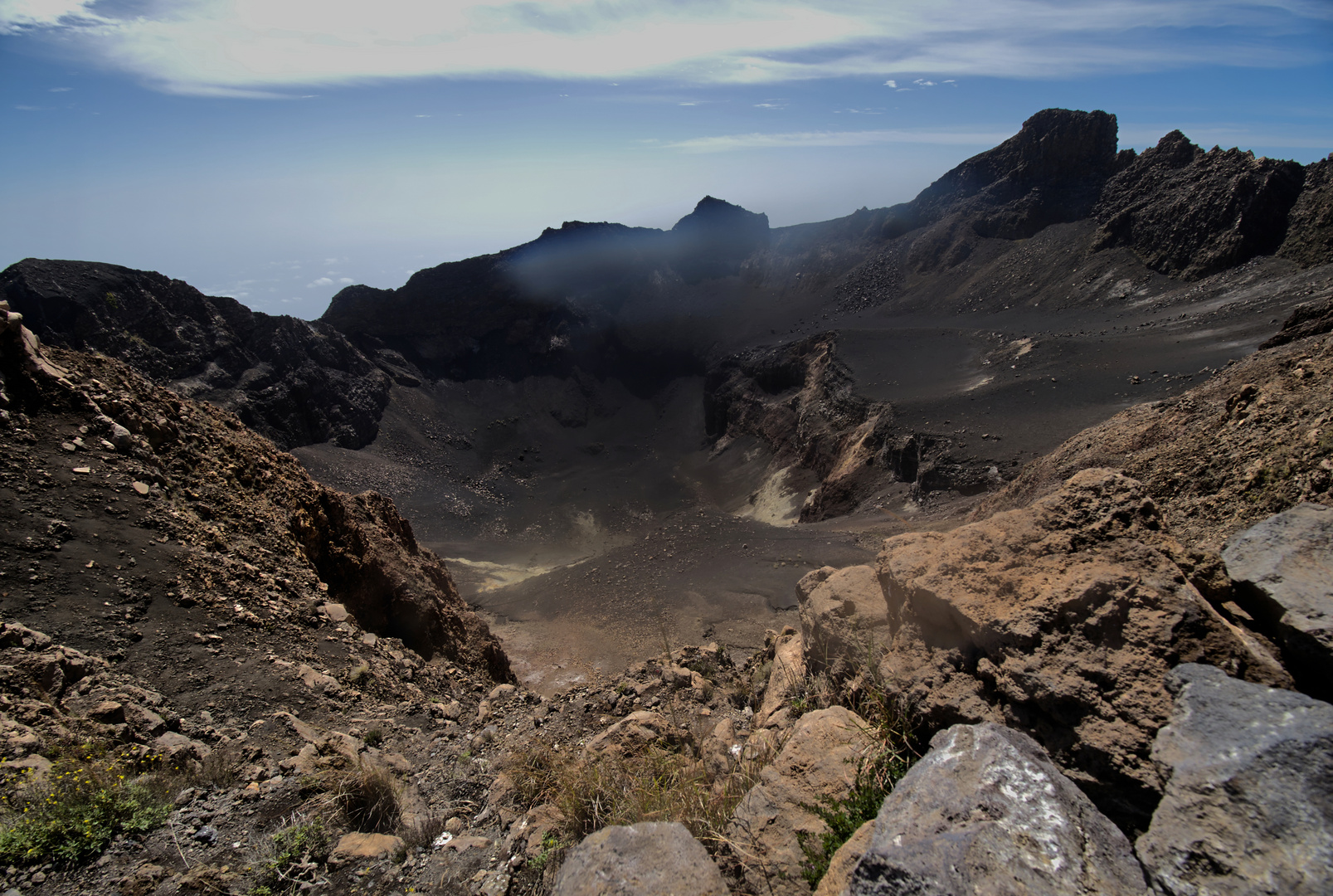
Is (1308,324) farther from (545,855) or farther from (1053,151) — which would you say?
(1053,151)

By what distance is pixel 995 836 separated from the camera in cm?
225

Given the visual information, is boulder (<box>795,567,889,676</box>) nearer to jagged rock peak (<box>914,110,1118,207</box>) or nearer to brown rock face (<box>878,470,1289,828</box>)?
brown rock face (<box>878,470,1289,828</box>)

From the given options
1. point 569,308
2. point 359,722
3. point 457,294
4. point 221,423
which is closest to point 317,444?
point 457,294

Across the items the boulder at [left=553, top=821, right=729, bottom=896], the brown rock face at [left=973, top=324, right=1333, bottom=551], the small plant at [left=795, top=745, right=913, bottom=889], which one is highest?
the brown rock face at [left=973, top=324, right=1333, bottom=551]

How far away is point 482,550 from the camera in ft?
98.9

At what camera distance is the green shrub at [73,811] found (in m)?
3.46

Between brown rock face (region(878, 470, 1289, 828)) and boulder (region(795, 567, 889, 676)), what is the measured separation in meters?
0.83

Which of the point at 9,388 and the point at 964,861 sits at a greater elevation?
the point at 9,388

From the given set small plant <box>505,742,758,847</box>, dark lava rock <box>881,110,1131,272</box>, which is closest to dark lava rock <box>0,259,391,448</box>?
small plant <box>505,742,758,847</box>

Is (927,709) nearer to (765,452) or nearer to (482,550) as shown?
(482,550)

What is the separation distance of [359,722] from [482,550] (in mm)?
24412

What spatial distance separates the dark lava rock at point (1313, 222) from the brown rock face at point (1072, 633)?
3507 centimetres

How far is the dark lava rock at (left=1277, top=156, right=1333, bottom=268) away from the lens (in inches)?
1083

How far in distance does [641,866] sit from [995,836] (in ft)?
4.83
